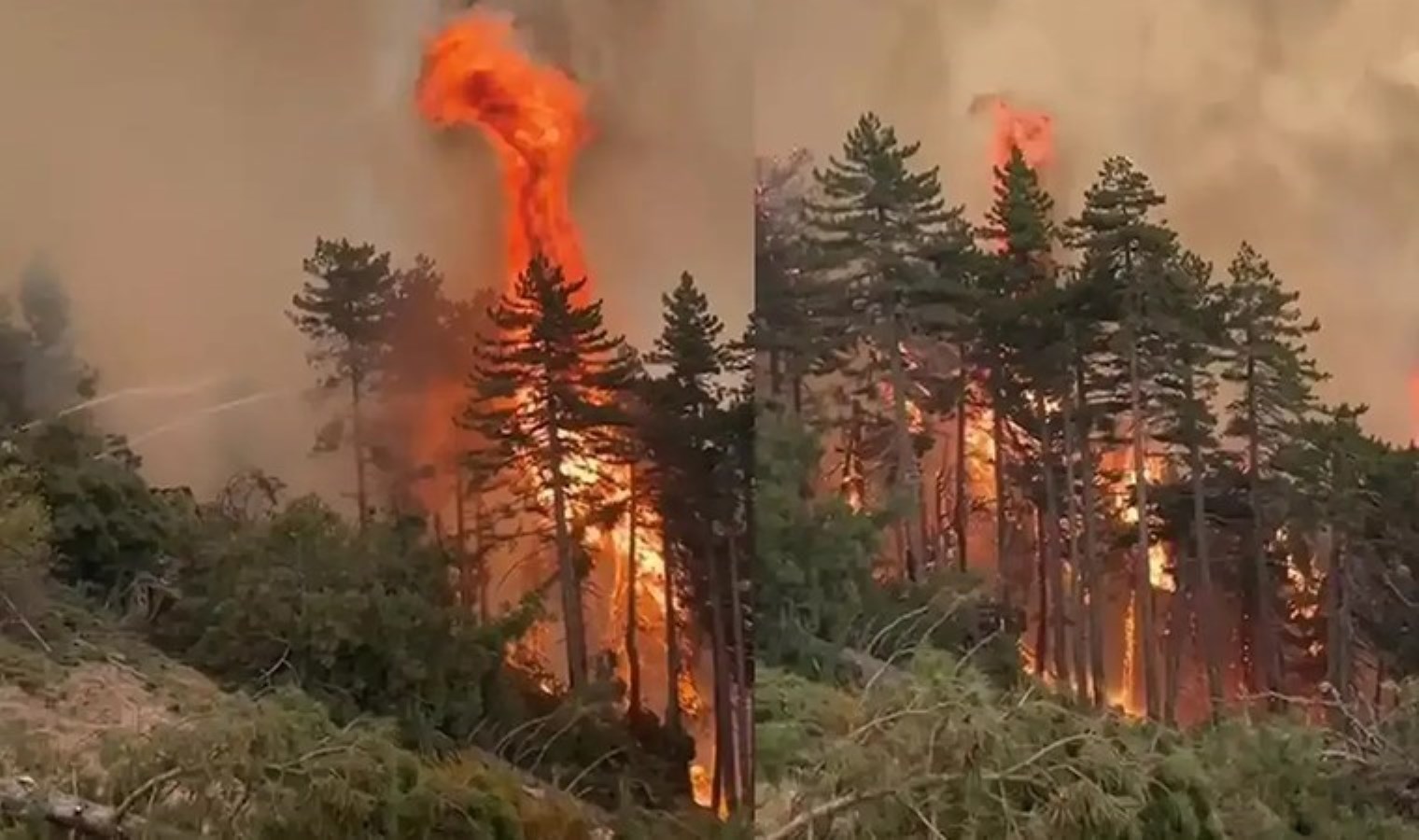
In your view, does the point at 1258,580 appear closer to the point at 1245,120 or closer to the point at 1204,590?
the point at 1204,590

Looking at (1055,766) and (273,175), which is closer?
(1055,766)

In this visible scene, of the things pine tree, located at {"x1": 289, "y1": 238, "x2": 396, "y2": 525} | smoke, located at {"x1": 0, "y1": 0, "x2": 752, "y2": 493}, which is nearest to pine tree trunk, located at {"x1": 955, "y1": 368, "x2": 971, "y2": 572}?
smoke, located at {"x1": 0, "y1": 0, "x2": 752, "y2": 493}

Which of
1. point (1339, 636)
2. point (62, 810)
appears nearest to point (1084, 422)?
point (1339, 636)

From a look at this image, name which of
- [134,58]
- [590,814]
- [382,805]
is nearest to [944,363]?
[590,814]

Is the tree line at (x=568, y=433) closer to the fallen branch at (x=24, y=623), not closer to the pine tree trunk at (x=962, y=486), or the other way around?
the pine tree trunk at (x=962, y=486)

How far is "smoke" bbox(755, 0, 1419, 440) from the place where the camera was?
2092 mm

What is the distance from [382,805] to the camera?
2.04 meters

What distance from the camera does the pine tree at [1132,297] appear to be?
211cm

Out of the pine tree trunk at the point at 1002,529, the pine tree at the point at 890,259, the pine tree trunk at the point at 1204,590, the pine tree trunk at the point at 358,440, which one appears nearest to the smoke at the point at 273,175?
the pine tree trunk at the point at 358,440

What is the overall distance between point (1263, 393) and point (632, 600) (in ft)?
2.60

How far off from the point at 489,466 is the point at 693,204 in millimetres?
427

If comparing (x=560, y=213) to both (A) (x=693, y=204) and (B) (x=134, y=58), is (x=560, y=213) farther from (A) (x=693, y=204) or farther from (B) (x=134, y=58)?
(B) (x=134, y=58)

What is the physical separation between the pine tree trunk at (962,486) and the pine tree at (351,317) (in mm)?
708

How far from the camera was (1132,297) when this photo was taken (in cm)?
213
